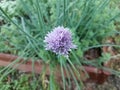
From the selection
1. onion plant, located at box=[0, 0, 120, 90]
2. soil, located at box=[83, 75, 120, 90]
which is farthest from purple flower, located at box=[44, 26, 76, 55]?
soil, located at box=[83, 75, 120, 90]

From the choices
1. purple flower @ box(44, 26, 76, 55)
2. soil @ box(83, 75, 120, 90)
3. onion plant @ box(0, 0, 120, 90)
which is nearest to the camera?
purple flower @ box(44, 26, 76, 55)

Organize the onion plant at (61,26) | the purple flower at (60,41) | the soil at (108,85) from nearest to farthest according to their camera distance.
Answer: the purple flower at (60,41) → the onion plant at (61,26) → the soil at (108,85)

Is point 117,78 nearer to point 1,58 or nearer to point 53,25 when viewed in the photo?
point 53,25

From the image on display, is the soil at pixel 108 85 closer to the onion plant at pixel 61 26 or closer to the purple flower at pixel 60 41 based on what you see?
the onion plant at pixel 61 26

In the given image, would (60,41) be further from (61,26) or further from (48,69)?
(48,69)

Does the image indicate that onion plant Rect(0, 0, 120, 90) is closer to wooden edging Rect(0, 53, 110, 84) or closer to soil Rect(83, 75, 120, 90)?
wooden edging Rect(0, 53, 110, 84)

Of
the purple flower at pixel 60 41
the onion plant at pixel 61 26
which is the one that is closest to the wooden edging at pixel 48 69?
the onion plant at pixel 61 26

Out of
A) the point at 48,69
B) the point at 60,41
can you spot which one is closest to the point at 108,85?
the point at 48,69

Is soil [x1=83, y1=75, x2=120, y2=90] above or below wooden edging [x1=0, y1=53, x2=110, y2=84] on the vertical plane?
below

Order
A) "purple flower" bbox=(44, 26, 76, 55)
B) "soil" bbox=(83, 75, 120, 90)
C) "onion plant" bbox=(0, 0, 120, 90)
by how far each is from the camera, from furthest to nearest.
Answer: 1. "soil" bbox=(83, 75, 120, 90)
2. "onion plant" bbox=(0, 0, 120, 90)
3. "purple flower" bbox=(44, 26, 76, 55)

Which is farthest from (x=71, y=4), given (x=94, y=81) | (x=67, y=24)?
(x=94, y=81)

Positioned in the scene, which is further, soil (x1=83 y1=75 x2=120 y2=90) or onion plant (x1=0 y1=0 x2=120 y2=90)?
soil (x1=83 y1=75 x2=120 y2=90)
